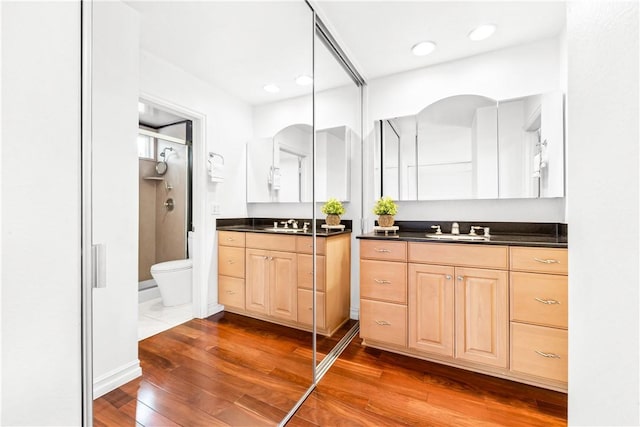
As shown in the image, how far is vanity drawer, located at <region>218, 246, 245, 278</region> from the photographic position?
45.3 inches

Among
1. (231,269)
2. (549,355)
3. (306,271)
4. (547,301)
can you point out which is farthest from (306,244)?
(549,355)

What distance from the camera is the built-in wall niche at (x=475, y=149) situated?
6.63 feet

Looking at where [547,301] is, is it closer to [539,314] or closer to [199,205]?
[539,314]

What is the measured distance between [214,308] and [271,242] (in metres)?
0.48

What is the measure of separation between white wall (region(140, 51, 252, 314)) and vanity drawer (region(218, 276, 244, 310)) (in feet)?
0.11

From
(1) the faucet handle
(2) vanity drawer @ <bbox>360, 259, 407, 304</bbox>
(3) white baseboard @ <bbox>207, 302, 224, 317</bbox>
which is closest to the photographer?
(3) white baseboard @ <bbox>207, 302, 224, 317</bbox>

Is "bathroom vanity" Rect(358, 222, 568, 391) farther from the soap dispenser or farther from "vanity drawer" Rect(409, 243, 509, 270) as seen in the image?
the soap dispenser

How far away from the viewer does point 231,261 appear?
1229 millimetres

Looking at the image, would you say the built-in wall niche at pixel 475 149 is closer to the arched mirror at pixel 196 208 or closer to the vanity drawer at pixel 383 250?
the vanity drawer at pixel 383 250

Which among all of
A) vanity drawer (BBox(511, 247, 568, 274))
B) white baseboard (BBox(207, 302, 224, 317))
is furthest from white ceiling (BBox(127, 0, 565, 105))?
vanity drawer (BBox(511, 247, 568, 274))
